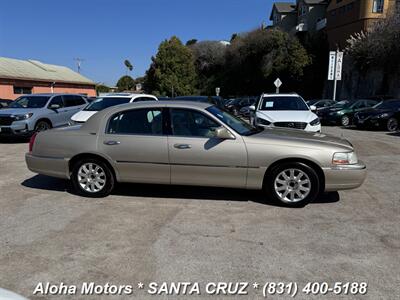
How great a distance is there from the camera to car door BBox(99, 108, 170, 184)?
18.3ft

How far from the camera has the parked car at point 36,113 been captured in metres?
12.3

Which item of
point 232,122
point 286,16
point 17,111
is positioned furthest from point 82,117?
point 286,16

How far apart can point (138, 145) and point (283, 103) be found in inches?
262

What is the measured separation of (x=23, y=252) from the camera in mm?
3996

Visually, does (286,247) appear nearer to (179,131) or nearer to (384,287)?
(384,287)

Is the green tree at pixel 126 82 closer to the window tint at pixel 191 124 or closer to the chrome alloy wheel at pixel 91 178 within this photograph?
the chrome alloy wheel at pixel 91 178

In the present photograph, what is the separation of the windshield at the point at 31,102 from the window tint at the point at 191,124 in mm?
9487

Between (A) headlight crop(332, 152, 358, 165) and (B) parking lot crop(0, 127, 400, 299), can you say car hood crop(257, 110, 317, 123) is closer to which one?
(B) parking lot crop(0, 127, 400, 299)

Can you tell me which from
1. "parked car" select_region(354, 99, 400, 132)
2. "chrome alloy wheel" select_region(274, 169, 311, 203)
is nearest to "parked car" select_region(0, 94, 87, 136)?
"chrome alloy wheel" select_region(274, 169, 311, 203)

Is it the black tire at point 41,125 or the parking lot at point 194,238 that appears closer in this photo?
the parking lot at point 194,238

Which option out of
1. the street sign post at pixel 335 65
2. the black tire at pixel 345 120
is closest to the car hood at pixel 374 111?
the black tire at pixel 345 120

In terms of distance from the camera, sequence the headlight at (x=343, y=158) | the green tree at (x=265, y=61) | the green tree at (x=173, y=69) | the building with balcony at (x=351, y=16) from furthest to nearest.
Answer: the green tree at (x=173, y=69)
the green tree at (x=265, y=61)
the building with balcony at (x=351, y=16)
the headlight at (x=343, y=158)

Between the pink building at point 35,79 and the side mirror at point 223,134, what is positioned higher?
the pink building at point 35,79

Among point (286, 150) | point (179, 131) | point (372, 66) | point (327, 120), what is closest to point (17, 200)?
point (179, 131)
